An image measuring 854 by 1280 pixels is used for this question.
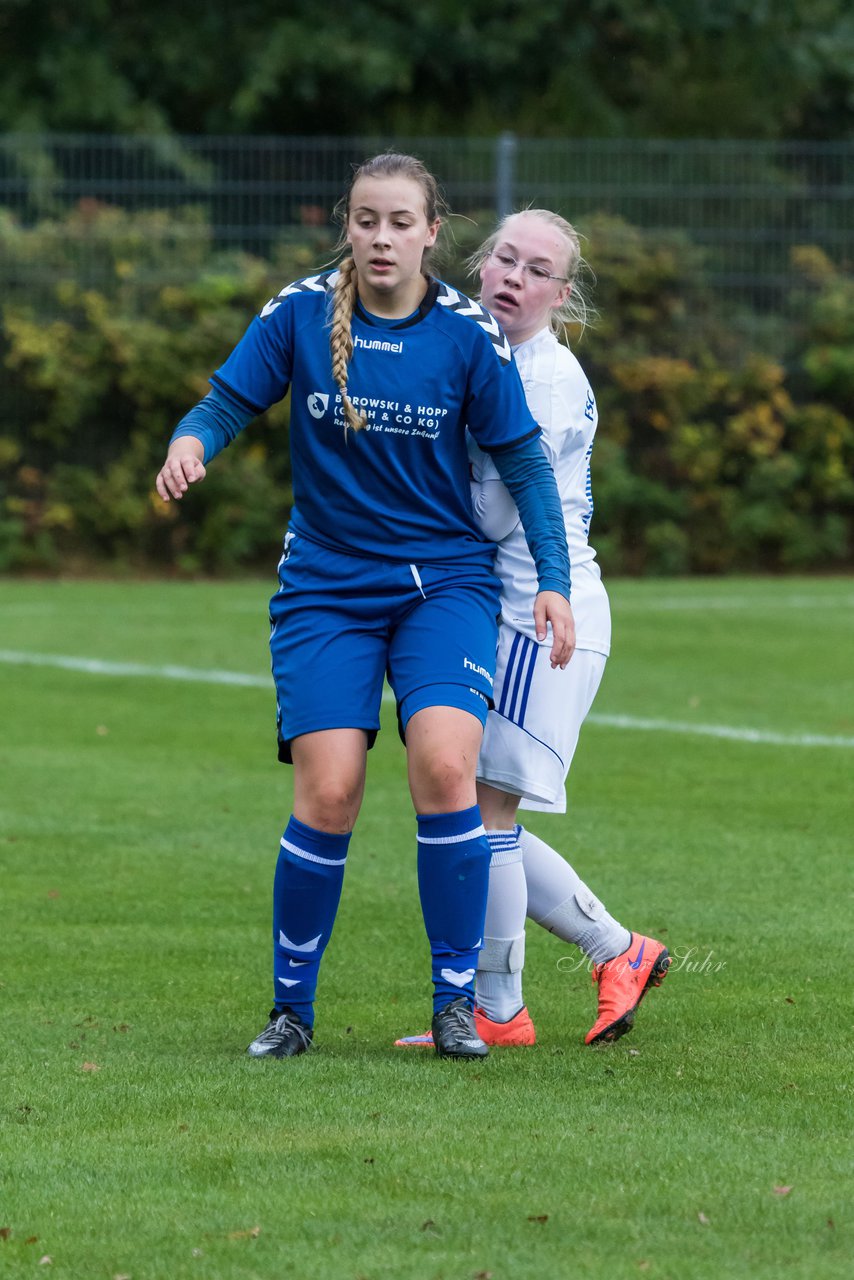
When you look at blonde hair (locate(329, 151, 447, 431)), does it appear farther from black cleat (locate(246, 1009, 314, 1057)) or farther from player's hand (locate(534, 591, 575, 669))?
black cleat (locate(246, 1009, 314, 1057))

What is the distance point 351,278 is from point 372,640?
30.8 inches

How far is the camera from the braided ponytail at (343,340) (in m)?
4.46

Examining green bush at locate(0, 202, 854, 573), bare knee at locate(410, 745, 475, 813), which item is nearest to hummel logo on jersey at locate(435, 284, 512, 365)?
bare knee at locate(410, 745, 475, 813)

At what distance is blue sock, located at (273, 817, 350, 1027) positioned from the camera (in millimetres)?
4574

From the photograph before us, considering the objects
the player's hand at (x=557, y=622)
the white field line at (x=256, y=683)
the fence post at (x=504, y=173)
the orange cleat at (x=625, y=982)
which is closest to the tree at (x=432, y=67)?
the fence post at (x=504, y=173)

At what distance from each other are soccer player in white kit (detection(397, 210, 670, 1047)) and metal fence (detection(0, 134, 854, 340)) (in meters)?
12.6

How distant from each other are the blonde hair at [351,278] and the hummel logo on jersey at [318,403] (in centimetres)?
7

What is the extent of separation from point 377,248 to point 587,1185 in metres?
2.02

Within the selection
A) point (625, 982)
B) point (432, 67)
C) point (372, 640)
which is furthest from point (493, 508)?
point (432, 67)

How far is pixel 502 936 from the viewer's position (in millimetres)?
4762

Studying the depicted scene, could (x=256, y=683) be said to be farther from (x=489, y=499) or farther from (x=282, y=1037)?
(x=282, y=1037)

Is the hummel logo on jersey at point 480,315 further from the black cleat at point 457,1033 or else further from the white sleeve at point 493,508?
the black cleat at point 457,1033

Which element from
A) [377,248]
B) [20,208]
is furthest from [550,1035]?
[20,208]

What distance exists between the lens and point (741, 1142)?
377 centimetres
